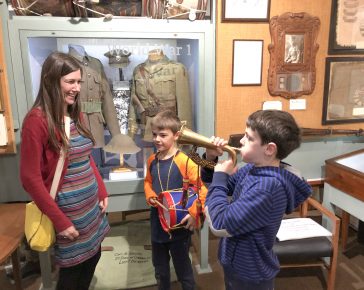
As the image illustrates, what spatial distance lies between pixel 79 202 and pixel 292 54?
181 cm

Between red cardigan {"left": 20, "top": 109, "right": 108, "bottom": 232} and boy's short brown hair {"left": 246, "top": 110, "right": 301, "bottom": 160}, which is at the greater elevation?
boy's short brown hair {"left": 246, "top": 110, "right": 301, "bottom": 160}

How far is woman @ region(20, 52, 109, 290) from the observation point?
4.74 feet

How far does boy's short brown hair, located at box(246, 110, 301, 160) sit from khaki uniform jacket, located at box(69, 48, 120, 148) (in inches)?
52.3

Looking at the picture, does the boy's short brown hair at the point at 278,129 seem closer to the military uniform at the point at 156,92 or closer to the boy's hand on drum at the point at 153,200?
the boy's hand on drum at the point at 153,200

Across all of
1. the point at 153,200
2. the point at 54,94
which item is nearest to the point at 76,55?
the point at 54,94

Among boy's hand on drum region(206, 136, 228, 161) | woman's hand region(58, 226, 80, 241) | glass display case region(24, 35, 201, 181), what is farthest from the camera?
glass display case region(24, 35, 201, 181)

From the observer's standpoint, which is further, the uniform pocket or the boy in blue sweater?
the uniform pocket

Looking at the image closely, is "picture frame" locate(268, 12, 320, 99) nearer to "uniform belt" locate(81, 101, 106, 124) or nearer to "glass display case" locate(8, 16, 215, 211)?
"glass display case" locate(8, 16, 215, 211)

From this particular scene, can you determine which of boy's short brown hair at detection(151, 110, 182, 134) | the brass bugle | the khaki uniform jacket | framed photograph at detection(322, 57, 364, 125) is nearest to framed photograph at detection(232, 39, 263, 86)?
framed photograph at detection(322, 57, 364, 125)

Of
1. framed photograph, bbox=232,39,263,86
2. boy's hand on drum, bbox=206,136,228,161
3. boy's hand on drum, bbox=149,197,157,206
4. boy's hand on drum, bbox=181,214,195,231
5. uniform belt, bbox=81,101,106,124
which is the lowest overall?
boy's hand on drum, bbox=181,214,195,231

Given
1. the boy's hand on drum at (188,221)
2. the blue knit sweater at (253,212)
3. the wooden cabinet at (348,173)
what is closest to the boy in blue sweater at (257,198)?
the blue knit sweater at (253,212)

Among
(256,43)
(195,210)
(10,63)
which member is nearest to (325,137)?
(256,43)

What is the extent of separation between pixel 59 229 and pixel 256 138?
0.96 meters

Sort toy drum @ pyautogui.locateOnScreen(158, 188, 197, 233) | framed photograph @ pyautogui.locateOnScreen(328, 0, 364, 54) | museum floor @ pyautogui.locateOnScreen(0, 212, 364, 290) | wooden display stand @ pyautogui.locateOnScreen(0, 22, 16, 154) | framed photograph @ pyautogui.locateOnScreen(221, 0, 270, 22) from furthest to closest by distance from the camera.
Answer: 1. framed photograph @ pyautogui.locateOnScreen(328, 0, 364, 54)
2. museum floor @ pyautogui.locateOnScreen(0, 212, 364, 290)
3. framed photograph @ pyautogui.locateOnScreen(221, 0, 270, 22)
4. wooden display stand @ pyautogui.locateOnScreen(0, 22, 16, 154)
5. toy drum @ pyautogui.locateOnScreen(158, 188, 197, 233)
